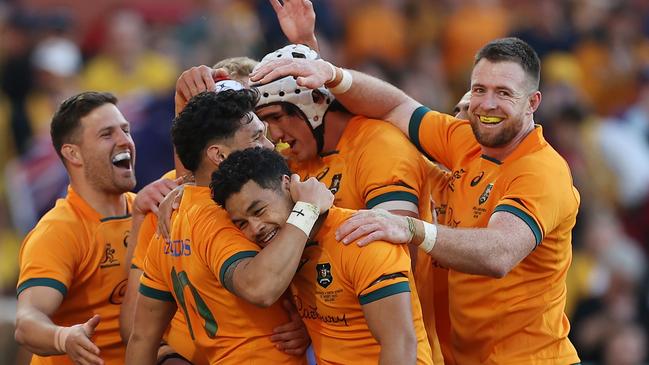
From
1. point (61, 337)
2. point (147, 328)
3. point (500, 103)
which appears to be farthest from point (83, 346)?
point (500, 103)

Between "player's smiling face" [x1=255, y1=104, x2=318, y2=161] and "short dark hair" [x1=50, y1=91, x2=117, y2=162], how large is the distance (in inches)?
48.4

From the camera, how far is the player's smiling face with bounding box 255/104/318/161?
679 centimetres

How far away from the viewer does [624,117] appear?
14195 millimetres

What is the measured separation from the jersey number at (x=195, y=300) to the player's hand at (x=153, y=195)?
2.56 feet

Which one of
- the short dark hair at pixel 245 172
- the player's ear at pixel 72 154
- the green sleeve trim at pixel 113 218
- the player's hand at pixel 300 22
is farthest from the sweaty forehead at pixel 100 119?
the short dark hair at pixel 245 172

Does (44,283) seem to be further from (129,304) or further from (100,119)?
(100,119)

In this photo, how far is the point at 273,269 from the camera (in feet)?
18.3

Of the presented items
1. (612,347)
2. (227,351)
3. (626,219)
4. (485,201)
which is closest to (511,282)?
(485,201)

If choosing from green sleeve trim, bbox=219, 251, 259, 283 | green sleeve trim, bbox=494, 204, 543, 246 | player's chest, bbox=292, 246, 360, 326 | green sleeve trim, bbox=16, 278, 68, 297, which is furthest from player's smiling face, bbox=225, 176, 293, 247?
green sleeve trim, bbox=16, 278, 68, 297

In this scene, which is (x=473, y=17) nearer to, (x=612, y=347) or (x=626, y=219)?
(x=626, y=219)

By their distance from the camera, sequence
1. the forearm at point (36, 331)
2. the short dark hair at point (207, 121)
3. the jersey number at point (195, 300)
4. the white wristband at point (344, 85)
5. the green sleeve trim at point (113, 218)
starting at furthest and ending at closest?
1. the green sleeve trim at point (113, 218)
2. the white wristband at point (344, 85)
3. the forearm at point (36, 331)
4. the short dark hair at point (207, 121)
5. the jersey number at point (195, 300)

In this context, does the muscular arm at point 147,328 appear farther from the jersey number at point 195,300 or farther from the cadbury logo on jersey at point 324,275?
the cadbury logo on jersey at point 324,275

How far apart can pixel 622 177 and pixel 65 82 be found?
21.4 feet

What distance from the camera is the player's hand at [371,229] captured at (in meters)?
5.67
